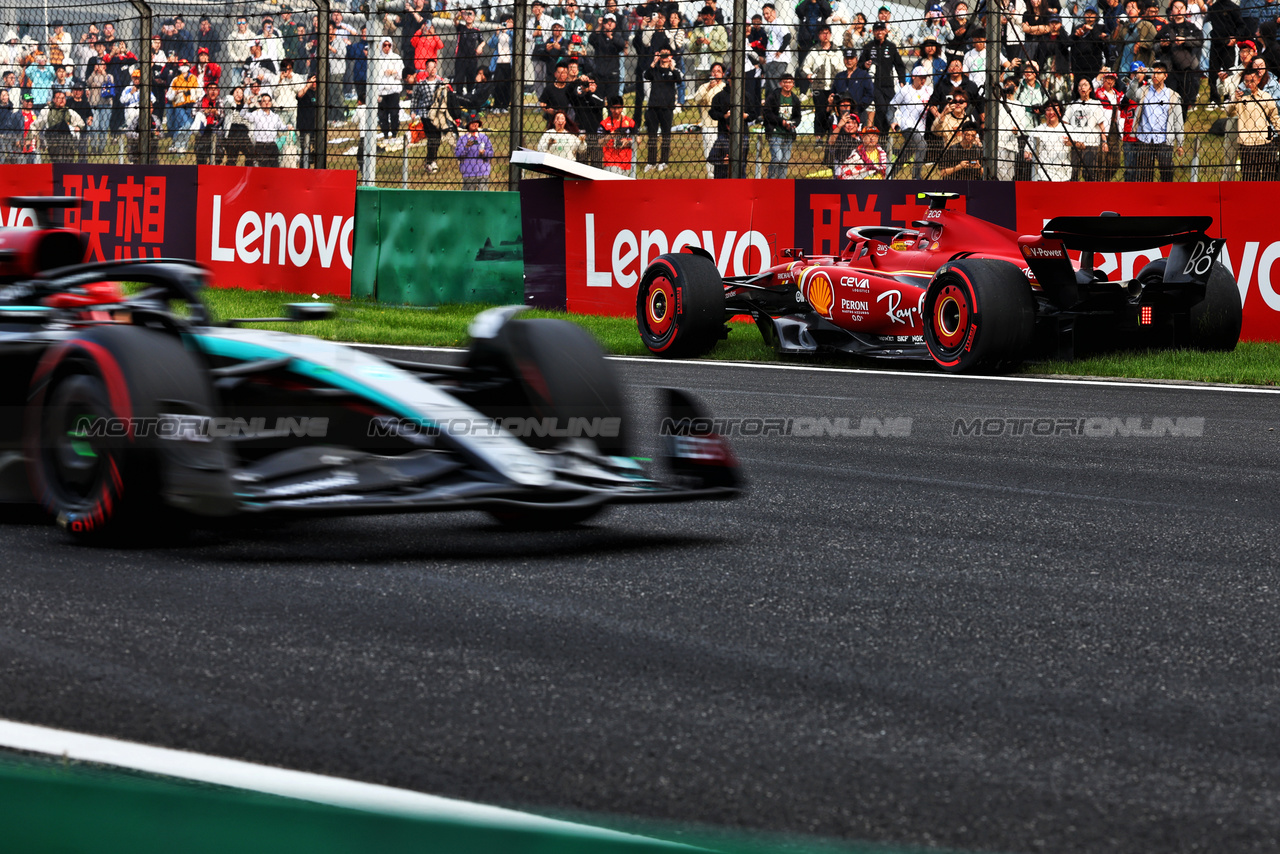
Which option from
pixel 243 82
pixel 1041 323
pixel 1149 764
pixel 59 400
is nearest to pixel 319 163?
pixel 243 82

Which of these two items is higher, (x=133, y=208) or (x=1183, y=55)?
(x=1183, y=55)

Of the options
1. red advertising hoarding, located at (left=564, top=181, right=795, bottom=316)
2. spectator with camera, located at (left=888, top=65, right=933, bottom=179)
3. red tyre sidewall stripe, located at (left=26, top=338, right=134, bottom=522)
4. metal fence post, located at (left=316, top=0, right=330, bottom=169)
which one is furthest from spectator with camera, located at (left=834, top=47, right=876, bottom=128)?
red tyre sidewall stripe, located at (left=26, top=338, right=134, bottom=522)

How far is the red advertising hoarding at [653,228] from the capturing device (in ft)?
40.8

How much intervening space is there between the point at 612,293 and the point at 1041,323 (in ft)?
14.1

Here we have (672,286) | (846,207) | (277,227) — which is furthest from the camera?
(277,227)

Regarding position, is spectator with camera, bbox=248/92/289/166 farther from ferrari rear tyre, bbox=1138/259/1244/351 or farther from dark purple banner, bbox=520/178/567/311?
ferrari rear tyre, bbox=1138/259/1244/351

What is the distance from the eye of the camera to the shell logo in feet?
35.0

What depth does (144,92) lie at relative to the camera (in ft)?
51.7

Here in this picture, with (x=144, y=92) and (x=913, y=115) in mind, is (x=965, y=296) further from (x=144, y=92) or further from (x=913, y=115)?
(x=144, y=92)

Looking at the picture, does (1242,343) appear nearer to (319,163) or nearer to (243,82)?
(319,163)

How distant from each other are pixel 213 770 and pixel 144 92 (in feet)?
47.8

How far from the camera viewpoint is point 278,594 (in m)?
3.55

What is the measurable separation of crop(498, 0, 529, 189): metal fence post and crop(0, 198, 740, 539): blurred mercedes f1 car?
9.32 m

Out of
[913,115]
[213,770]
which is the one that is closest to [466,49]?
[913,115]
